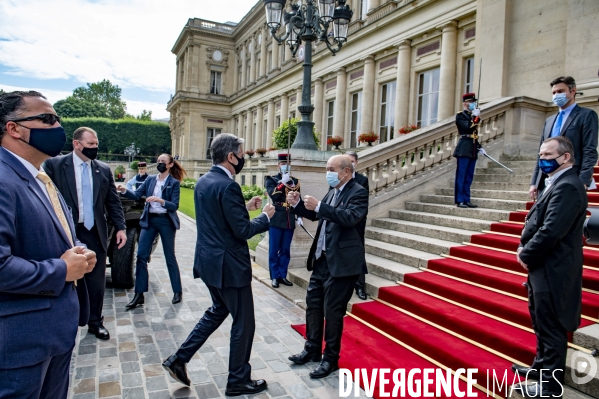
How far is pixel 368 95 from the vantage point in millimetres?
19969

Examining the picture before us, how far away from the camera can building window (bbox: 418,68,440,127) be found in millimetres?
16422

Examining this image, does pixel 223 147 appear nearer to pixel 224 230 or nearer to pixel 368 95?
pixel 224 230

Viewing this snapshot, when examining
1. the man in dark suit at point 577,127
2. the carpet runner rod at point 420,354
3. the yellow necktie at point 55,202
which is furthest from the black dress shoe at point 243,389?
the man in dark suit at point 577,127

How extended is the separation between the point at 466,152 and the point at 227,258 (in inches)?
223

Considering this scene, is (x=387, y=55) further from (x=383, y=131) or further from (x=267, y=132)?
(x=267, y=132)

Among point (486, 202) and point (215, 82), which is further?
point (215, 82)

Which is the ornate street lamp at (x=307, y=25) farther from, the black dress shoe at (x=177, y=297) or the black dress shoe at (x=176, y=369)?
the black dress shoe at (x=176, y=369)

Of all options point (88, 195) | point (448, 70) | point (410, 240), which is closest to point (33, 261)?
point (88, 195)

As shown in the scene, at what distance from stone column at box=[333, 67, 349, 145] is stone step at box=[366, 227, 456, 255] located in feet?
49.1

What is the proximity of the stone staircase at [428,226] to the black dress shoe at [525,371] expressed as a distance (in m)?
2.24

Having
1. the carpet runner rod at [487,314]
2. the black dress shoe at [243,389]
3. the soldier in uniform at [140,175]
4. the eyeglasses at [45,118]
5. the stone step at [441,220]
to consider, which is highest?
the eyeglasses at [45,118]

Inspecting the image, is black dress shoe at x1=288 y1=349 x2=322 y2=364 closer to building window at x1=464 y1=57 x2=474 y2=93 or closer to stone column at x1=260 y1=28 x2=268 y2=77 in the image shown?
building window at x1=464 y1=57 x2=474 y2=93

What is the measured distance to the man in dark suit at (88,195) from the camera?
4387mm

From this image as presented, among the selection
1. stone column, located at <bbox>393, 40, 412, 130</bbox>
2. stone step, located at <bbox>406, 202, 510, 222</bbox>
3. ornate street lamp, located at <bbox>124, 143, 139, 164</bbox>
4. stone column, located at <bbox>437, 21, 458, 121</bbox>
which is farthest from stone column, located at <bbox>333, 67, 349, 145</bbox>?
ornate street lamp, located at <bbox>124, 143, 139, 164</bbox>
